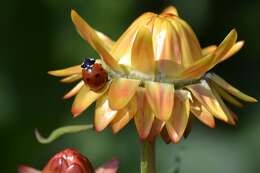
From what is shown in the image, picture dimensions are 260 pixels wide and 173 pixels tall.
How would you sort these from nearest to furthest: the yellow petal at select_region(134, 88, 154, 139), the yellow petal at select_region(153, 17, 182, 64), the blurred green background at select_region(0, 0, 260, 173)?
the yellow petal at select_region(134, 88, 154, 139) → the yellow petal at select_region(153, 17, 182, 64) → the blurred green background at select_region(0, 0, 260, 173)

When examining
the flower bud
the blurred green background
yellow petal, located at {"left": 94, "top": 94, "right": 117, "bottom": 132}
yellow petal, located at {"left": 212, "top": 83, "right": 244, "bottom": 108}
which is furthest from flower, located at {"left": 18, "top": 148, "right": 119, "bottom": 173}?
the blurred green background

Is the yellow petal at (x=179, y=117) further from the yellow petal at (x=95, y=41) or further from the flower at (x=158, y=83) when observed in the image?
the yellow petal at (x=95, y=41)

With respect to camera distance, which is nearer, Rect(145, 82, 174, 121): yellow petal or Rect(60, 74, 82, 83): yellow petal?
Rect(145, 82, 174, 121): yellow petal

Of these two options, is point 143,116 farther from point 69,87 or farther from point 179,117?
point 69,87

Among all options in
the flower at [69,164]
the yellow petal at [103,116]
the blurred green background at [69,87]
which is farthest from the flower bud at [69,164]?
the blurred green background at [69,87]

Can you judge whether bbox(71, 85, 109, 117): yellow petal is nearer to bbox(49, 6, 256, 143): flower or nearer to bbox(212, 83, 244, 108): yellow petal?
bbox(49, 6, 256, 143): flower

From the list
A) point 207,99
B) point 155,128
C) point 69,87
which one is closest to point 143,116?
point 155,128

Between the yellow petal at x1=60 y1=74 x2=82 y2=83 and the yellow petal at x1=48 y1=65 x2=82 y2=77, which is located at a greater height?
the yellow petal at x1=48 y1=65 x2=82 y2=77
